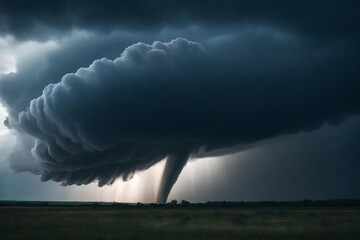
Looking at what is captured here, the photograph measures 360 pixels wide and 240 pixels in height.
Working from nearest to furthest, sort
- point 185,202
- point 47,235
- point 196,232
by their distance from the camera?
point 47,235 < point 196,232 < point 185,202

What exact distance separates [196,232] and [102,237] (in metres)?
8.95

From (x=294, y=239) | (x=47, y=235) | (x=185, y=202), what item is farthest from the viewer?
(x=185, y=202)

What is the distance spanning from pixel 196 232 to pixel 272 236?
23.5 ft

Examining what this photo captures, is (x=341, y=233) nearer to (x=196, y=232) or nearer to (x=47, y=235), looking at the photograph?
(x=196, y=232)

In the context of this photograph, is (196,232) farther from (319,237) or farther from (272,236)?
(319,237)

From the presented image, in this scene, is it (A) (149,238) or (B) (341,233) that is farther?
(B) (341,233)

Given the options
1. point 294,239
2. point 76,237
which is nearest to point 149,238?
point 76,237

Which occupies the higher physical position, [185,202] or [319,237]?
[185,202]

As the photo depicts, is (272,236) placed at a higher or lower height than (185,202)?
lower

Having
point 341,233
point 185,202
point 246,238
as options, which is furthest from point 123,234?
point 185,202

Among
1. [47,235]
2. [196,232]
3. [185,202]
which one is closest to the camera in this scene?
[47,235]

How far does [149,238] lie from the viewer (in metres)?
35.4

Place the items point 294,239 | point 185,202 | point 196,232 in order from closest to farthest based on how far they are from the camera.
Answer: point 294,239, point 196,232, point 185,202

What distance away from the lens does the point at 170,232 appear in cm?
4075
